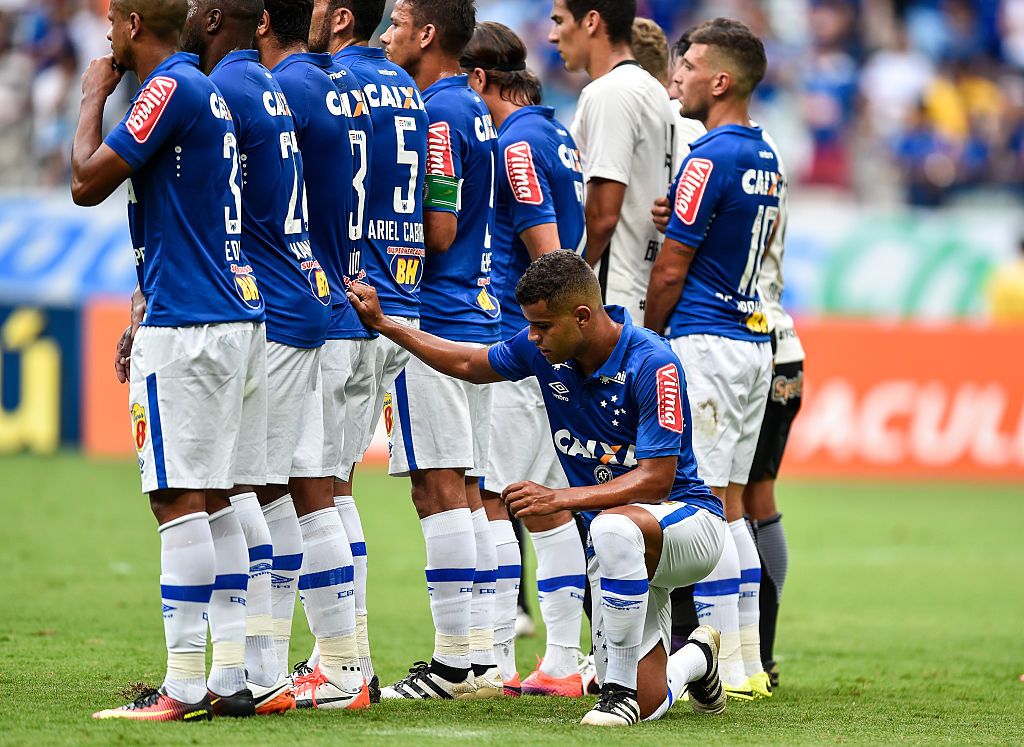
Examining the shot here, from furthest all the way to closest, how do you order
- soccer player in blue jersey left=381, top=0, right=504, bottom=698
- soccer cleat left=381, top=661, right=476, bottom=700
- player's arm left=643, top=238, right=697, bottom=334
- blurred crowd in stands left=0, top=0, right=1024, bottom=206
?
blurred crowd in stands left=0, top=0, right=1024, bottom=206 → player's arm left=643, top=238, right=697, bottom=334 → soccer player in blue jersey left=381, top=0, right=504, bottom=698 → soccer cleat left=381, top=661, right=476, bottom=700

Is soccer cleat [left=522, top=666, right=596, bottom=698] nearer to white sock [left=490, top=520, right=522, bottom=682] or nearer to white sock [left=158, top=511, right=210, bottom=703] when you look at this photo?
white sock [left=490, top=520, right=522, bottom=682]

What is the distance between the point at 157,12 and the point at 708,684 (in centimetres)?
317

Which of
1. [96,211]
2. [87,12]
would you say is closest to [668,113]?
[96,211]

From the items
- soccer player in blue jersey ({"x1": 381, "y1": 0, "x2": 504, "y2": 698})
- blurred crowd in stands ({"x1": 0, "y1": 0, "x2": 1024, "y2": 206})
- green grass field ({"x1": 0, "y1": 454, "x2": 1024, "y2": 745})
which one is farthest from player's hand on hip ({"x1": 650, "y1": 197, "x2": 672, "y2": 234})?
blurred crowd in stands ({"x1": 0, "y1": 0, "x2": 1024, "y2": 206})

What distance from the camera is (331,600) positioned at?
587 centimetres

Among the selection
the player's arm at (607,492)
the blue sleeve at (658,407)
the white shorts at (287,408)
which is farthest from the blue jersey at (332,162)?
the blue sleeve at (658,407)

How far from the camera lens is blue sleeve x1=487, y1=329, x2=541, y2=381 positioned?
5910mm

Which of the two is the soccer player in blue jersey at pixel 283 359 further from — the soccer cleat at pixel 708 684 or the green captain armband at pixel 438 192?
the soccer cleat at pixel 708 684

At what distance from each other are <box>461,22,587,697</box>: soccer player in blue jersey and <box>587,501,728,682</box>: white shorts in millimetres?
826

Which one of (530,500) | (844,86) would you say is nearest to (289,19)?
(530,500)

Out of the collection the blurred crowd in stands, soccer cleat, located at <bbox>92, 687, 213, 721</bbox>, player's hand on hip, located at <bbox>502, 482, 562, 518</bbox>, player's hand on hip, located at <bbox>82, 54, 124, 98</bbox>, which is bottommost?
soccer cleat, located at <bbox>92, 687, 213, 721</bbox>

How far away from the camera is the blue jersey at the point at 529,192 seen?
22.5 feet

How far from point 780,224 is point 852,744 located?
106 inches

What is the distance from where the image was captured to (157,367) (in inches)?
209
